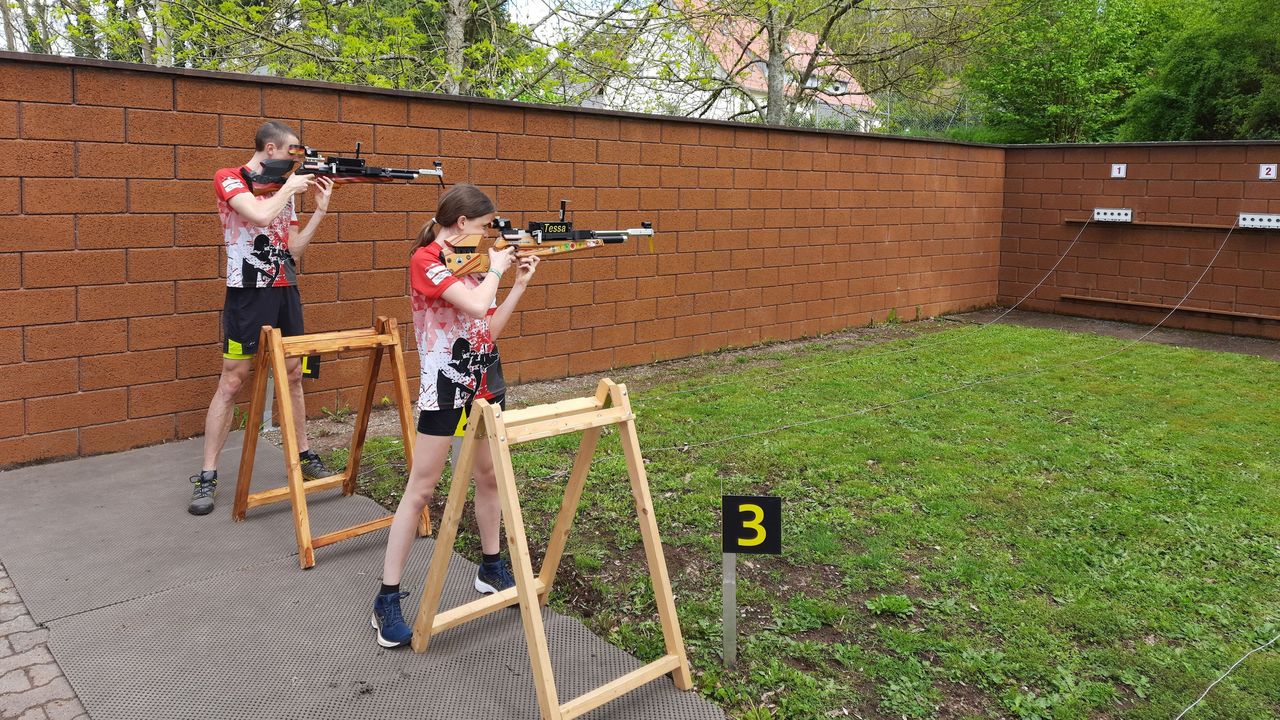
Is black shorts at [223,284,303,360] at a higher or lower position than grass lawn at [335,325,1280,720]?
higher

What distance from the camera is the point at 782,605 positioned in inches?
134

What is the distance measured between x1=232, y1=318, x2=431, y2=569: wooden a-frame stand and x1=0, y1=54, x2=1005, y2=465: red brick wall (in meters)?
1.36

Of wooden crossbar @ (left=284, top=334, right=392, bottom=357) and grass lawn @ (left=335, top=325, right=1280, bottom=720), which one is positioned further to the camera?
wooden crossbar @ (left=284, top=334, right=392, bottom=357)

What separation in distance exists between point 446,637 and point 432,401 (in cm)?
85

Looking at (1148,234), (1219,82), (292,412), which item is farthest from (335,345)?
(1219,82)

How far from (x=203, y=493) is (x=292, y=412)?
0.86m

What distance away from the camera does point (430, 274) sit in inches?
115

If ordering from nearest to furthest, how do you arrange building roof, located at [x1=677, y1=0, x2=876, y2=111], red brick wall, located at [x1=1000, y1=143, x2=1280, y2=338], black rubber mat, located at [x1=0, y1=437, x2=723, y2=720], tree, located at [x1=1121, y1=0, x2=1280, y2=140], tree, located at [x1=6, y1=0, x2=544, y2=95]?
black rubber mat, located at [x1=0, y1=437, x2=723, y2=720] → red brick wall, located at [x1=1000, y1=143, x2=1280, y2=338] → tree, located at [x1=6, y1=0, x2=544, y2=95] → building roof, located at [x1=677, y1=0, x2=876, y2=111] → tree, located at [x1=1121, y1=0, x2=1280, y2=140]

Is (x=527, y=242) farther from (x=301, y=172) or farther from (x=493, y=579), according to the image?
(x=301, y=172)

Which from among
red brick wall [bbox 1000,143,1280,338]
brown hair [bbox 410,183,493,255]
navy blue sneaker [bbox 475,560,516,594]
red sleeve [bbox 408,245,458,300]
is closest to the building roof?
red brick wall [bbox 1000,143,1280,338]

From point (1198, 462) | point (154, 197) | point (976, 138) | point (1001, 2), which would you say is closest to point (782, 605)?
point (1198, 462)

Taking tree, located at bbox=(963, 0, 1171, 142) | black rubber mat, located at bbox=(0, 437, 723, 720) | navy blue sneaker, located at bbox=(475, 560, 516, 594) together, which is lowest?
black rubber mat, located at bbox=(0, 437, 723, 720)

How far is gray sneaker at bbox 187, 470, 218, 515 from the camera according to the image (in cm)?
421

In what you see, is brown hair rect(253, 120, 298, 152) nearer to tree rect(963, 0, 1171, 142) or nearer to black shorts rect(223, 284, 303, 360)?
black shorts rect(223, 284, 303, 360)
